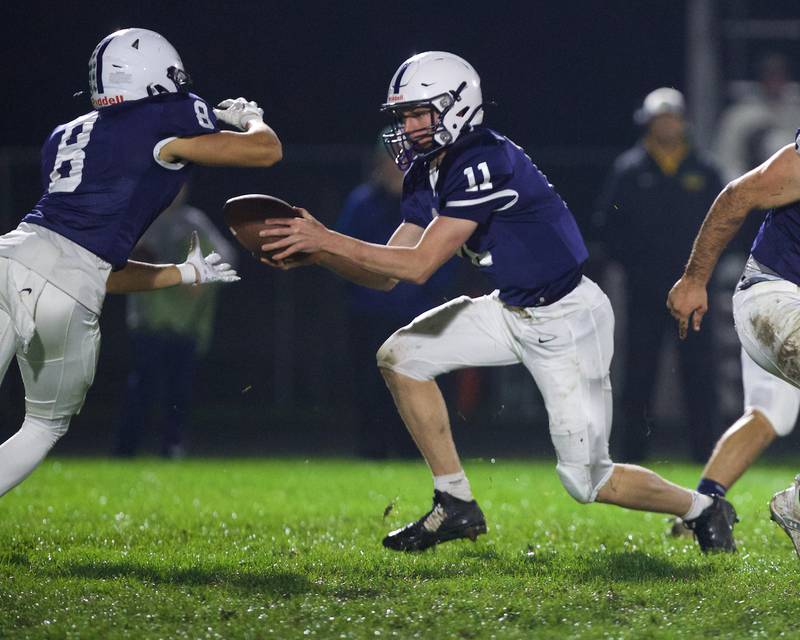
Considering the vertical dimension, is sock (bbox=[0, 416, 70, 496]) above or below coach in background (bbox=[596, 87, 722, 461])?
above

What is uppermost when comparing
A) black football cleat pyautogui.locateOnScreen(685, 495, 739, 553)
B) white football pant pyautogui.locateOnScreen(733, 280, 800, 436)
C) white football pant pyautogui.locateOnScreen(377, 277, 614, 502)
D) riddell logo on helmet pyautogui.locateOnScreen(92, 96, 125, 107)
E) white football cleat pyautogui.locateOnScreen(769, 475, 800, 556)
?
riddell logo on helmet pyautogui.locateOnScreen(92, 96, 125, 107)

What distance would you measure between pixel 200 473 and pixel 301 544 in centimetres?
294

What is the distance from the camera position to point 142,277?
4.98 metres

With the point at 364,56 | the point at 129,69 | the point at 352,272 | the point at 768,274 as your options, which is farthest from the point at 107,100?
the point at 364,56

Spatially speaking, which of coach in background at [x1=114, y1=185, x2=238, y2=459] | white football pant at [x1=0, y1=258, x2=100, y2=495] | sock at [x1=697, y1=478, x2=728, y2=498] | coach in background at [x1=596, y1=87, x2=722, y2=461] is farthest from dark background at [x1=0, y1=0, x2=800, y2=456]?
white football pant at [x1=0, y1=258, x2=100, y2=495]

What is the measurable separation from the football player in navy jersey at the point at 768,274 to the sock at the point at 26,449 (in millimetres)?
2121

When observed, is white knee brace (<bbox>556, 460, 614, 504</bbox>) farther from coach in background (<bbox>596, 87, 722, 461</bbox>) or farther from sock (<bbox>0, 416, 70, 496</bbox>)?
coach in background (<bbox>596, 87, 722, 461</bbox>)

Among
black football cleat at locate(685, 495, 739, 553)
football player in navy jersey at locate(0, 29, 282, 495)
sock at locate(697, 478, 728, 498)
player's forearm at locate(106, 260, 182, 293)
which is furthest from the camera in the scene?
sock at locate(697, 478, 728, 498)

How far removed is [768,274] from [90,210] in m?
2.24

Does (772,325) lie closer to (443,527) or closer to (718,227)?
(718,227)

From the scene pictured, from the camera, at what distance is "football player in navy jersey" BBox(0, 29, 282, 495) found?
4.45m

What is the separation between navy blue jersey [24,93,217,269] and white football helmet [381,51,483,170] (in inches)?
25.4

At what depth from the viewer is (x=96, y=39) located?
48.6ft

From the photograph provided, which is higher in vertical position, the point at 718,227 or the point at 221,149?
the point at 221,149
